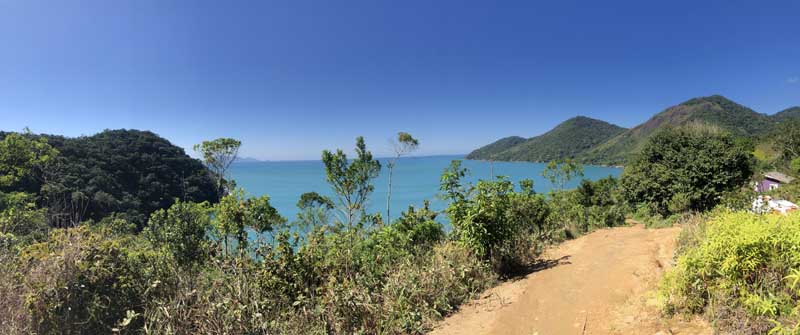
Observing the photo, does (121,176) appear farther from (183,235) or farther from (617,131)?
(617,131)

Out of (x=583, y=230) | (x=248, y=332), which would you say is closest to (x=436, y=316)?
(x=248, y=332)

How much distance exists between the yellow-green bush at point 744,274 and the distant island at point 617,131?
261ft

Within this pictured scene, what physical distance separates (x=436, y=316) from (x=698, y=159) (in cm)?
1452

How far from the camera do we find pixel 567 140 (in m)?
131

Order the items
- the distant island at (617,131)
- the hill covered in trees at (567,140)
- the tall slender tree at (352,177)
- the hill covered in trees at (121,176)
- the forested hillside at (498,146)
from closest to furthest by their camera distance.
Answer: the tall slender tree at (352,177), the hill covered in trees at (121,176), the distant island at (617,131), the hill covered in trees at (567,140), the forested hillside at (498,146)

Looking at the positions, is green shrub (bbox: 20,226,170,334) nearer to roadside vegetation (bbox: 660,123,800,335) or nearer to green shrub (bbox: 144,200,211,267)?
green shrub (bbox: 144,200,211,267)

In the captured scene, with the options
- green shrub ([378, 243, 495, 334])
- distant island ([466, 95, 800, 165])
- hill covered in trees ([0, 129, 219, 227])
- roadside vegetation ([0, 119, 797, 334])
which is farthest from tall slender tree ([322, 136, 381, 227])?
distant island ([466, 95, 800, 165])

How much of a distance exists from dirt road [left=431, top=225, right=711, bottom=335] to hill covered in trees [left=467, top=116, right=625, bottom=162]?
116m

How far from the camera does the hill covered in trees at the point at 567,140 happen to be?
122375 mm

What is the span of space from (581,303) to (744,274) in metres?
1.60

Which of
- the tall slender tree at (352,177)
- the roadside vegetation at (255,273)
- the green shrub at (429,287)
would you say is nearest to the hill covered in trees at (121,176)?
the tall slender tree at (352,177)

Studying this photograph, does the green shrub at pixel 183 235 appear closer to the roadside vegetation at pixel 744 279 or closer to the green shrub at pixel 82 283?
the green shrub at pixel 82 283

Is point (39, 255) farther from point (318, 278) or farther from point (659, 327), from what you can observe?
point (659, 327)

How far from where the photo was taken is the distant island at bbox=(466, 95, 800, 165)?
80.7 meters
